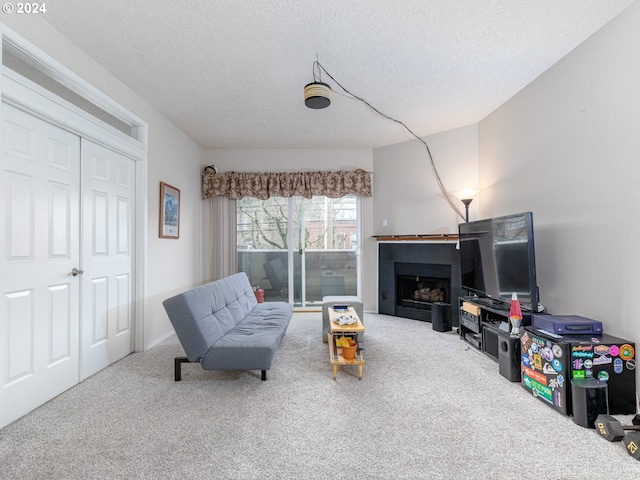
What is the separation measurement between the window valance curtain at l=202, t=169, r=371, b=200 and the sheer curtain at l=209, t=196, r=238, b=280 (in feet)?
0.54

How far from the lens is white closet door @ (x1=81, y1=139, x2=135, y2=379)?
2.49m

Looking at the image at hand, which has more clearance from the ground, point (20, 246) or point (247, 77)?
point (247, 77)

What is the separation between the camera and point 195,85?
113 inches

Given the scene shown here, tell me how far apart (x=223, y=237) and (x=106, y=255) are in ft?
6.75

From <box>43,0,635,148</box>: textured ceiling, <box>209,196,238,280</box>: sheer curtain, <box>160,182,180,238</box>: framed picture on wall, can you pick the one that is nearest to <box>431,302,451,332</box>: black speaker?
<box>43,0,635,148</box>: textured ceiling

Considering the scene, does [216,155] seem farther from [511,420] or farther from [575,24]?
[511,420]

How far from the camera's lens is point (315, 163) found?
15.7 feet

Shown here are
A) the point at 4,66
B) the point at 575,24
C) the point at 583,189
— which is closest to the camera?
the point at 4,66

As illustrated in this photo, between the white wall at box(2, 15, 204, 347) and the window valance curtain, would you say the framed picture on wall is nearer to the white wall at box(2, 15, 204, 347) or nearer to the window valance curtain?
the white wall at box(2, 15, 204, 347)

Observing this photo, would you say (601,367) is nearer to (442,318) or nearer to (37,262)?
(442,318)

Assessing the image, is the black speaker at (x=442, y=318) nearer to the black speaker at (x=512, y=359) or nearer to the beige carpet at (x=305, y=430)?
the beige carpet at (x=305, y=430)

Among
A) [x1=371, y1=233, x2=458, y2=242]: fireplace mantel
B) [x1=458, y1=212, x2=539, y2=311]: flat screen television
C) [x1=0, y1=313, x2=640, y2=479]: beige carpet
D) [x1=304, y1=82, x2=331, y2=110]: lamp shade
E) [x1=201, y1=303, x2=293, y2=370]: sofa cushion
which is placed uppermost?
[x1=304, y1=82, x2=331, y2=110]: lamp shade

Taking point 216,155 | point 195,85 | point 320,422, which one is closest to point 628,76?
point 320,422

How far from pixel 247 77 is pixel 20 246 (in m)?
2.14
